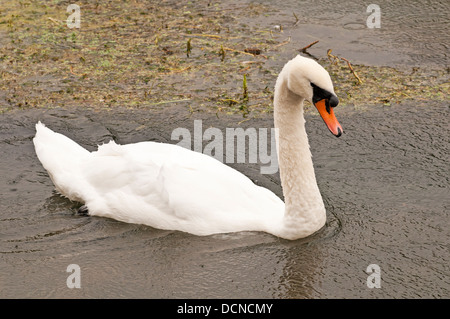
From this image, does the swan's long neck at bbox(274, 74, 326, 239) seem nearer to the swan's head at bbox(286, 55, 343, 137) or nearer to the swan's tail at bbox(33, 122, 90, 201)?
the swan's head at bbox(286, 55, 343, 137)

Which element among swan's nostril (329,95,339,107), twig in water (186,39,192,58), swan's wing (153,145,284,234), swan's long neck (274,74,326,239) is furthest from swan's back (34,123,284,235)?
twig in water (186,39,192,58)

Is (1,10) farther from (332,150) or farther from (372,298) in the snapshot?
(372,298)

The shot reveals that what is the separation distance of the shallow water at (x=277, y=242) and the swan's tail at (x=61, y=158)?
0.43 feet

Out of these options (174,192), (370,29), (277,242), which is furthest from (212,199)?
(370,29)

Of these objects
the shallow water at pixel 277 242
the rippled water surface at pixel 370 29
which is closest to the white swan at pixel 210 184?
the shallow water at pixel 277 242

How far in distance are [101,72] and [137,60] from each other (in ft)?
1.59

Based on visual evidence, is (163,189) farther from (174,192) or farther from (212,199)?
(212,199)

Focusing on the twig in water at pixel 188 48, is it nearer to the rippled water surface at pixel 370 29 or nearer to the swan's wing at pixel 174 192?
the rippled water surface at pixel 370 29

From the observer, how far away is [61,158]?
589 centimetres

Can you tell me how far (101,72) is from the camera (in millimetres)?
8031

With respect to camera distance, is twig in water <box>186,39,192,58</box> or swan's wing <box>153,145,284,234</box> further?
twig in water <box>186,39,192,58</box>

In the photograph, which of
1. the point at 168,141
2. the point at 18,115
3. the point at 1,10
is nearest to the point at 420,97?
the point at 168,141

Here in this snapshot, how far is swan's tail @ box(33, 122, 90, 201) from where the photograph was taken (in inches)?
226

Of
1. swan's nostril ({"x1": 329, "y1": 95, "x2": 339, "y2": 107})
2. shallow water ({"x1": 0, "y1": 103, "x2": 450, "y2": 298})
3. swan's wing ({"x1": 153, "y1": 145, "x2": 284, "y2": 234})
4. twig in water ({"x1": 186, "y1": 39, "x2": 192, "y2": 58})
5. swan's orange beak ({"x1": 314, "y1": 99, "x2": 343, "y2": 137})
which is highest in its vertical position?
swan's nostril ({"x1": 329, "y1": 95, "x2": 339, "y2": 107})
